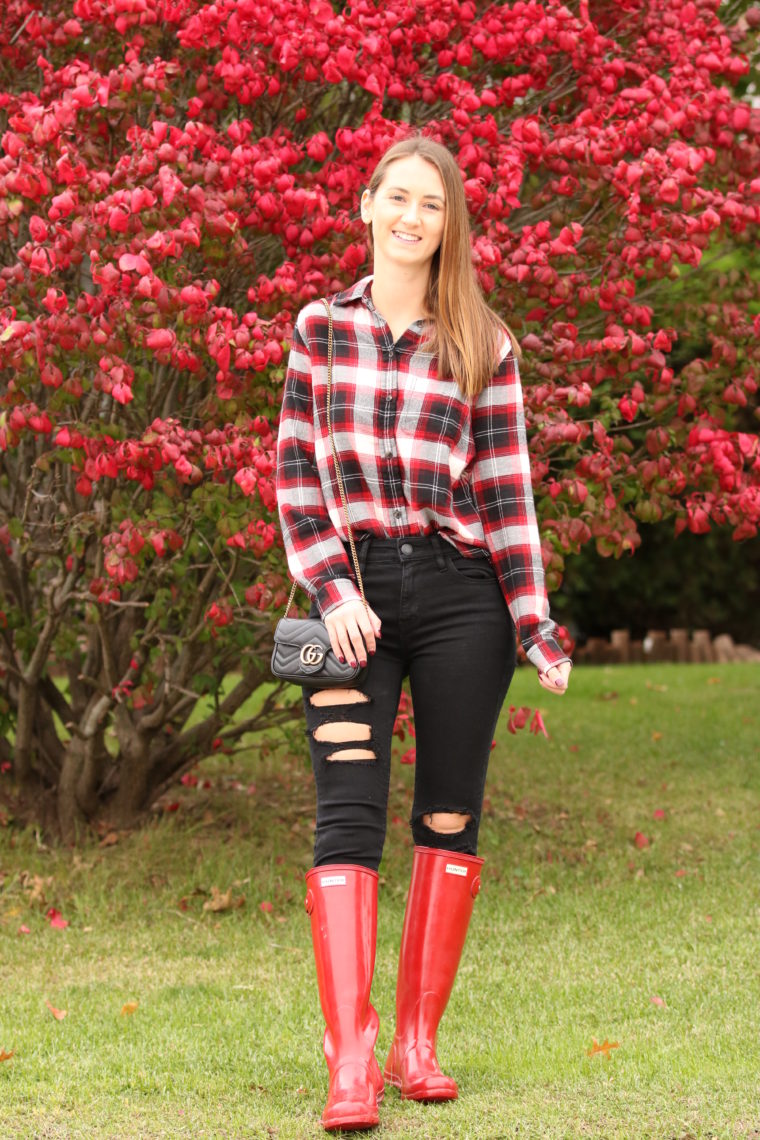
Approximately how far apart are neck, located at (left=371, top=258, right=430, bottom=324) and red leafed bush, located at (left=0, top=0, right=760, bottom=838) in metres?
1.14

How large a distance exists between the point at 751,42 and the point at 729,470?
1.95 metres

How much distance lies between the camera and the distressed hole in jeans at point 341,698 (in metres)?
2.93

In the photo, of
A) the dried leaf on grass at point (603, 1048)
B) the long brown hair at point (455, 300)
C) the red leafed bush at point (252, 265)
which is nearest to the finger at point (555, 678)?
the long brown hair at point (455, 300)

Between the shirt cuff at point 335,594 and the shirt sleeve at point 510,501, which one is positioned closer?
the shirt cuff at point 335,594

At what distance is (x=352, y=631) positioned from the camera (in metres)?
2.86

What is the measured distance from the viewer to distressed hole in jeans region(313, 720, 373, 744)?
9.57 feet

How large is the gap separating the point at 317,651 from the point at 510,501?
1.81 feet

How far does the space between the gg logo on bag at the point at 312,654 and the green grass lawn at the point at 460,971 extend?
936mm

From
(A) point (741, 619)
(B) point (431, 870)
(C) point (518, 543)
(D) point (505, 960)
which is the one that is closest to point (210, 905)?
(D) point (505, 960)

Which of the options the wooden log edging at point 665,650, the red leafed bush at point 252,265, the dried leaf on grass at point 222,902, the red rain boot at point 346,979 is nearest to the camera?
the red rain boot at point 346,979

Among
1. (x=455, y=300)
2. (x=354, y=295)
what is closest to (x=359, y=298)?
(x=354, y=295)

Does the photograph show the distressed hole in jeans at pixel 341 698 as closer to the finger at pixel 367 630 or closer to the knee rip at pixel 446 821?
the finger at pixel 367 630

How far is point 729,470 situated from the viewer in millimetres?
4941

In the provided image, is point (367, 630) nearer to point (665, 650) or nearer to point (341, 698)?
point (341, 698)
